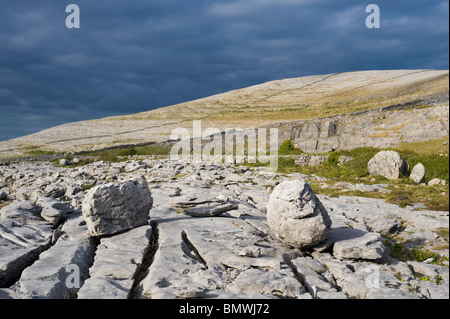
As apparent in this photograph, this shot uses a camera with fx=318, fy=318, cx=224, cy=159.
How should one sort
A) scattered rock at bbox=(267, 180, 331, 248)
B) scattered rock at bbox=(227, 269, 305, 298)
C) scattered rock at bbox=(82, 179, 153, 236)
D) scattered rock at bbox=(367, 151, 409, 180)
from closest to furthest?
scattered rock at bbox=(227, 269, 305, 298)
scattered rock at bbox=(267, 180, 331, 248)
scattered rock at bbox=(82, 179, 153, 236)
scattered rock at bbox=(367, 151, 409, 180)

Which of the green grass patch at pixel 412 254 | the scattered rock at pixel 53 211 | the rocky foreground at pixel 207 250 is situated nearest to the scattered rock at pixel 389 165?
the rocky foreground at pixel 207 250

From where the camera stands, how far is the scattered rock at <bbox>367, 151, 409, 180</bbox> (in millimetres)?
32250

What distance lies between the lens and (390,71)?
191625 mm

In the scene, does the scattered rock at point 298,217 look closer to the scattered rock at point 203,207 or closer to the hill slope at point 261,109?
the scattered rock at point 203,207

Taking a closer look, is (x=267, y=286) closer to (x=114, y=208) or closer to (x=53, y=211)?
(x=114, y=208)

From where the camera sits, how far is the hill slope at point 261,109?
318 ft

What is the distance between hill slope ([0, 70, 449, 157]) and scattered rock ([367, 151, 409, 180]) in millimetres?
49626

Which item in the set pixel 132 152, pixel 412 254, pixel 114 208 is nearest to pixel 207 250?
pixel 114 208

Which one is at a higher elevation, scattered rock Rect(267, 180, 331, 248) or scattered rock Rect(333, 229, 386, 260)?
scattered rock Rect(267, 180, 331, 248)

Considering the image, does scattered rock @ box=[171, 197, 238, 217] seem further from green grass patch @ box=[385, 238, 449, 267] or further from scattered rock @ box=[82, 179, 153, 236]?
green grass patch @ box=[385, 238, 449, 267]

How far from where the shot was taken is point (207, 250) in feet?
41.9

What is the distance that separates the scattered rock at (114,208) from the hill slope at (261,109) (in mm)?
74863

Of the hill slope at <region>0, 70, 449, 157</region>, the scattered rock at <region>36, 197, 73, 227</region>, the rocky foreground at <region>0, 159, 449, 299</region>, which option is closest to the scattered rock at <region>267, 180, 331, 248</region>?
the rocky foreground at <region>0, 159, 449, 299</region>

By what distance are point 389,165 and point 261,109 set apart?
125m
